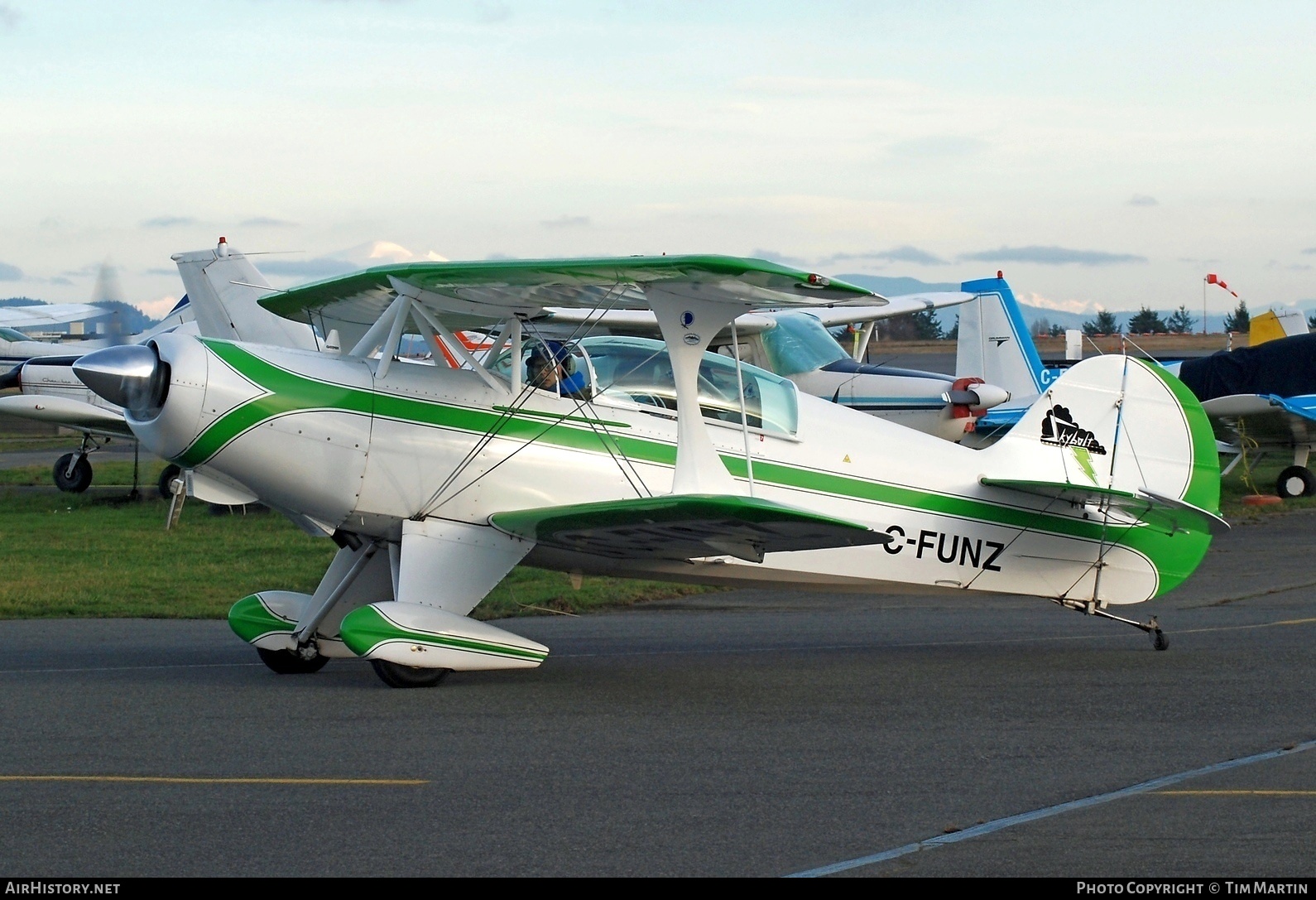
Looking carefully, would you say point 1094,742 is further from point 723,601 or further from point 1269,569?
point 1269,569

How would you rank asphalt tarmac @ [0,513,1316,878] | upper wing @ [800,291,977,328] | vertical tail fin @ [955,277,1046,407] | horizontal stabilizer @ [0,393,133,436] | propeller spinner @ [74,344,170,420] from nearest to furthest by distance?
asphalt tarmac @ [0,513,1316,878], propeller spinner @ [74,344,170,420], horizontal stabilizer @ [0,393,133,436], vertical tail fin @ [955,277,1046,407], upper wing @ [800,291,977,328]

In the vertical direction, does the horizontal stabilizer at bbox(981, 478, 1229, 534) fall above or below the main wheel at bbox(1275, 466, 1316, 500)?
above

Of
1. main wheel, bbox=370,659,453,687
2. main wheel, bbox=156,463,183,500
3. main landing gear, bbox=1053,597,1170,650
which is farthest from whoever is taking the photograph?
main wheel, bbox=156,463,183,500

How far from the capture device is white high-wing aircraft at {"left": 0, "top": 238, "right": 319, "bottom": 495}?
63.1 feet

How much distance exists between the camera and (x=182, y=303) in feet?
87.3

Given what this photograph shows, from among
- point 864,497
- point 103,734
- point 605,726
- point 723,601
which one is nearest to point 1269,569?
point 723,601

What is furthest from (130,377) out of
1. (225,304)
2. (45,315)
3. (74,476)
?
(45,315)

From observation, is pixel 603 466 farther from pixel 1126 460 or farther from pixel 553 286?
pixel 1126 460

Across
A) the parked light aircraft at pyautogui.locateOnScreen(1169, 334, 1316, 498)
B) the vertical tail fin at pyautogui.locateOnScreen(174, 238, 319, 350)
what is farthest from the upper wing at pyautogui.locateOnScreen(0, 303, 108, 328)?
the parked light aircraft at pyautogui.locateOnScreen(1169, 334, 1316, 498)

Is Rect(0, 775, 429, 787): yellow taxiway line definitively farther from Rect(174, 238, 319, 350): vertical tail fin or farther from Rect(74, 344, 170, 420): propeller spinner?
Rect(174, 238, 319, 350): vertical tail fin

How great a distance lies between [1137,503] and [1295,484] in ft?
51.2

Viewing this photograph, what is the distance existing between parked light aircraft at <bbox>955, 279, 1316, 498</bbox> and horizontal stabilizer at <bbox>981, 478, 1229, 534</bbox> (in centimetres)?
1400

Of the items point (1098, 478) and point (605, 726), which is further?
point (1098, 478)

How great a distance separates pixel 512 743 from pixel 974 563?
13.9 feet
